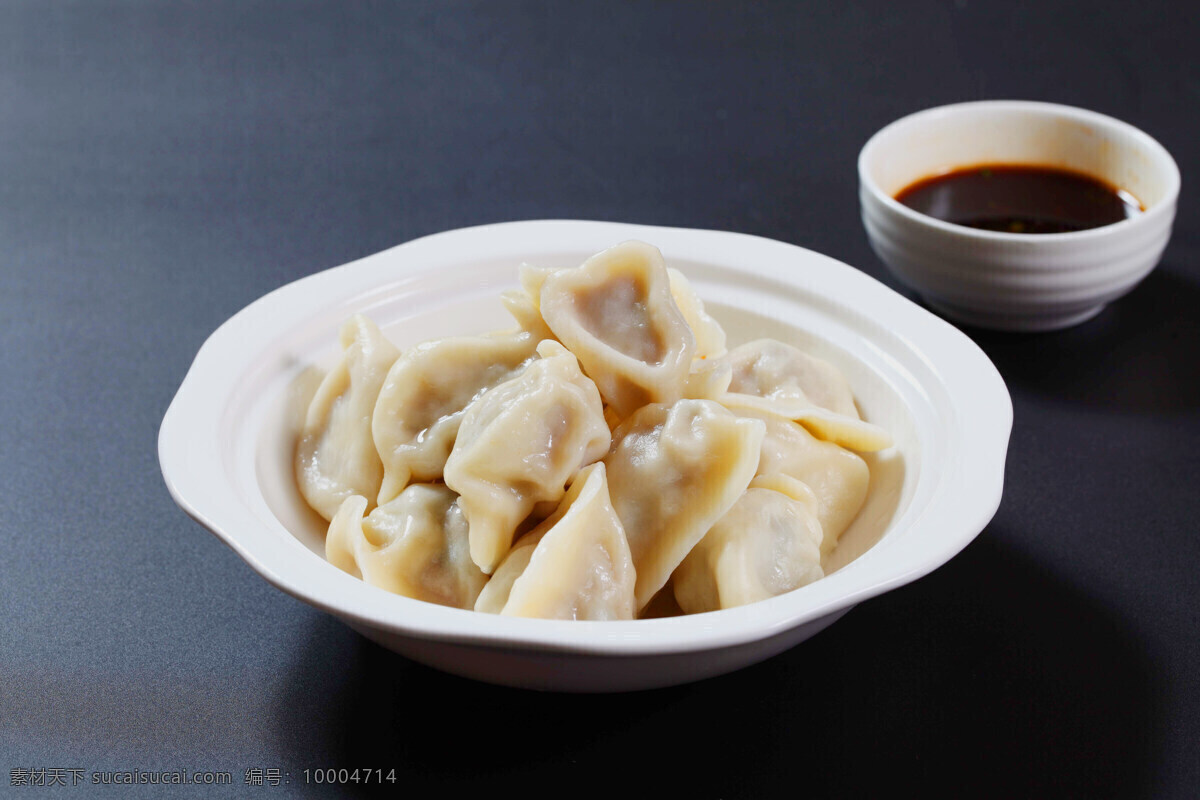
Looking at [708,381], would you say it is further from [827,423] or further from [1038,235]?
[1038,235]

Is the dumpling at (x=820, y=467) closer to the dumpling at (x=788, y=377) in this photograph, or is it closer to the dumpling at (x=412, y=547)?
the dumpling at (x=788, y=377)

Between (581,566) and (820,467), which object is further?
(820,467)

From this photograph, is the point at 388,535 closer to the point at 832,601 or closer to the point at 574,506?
the point at 574,506

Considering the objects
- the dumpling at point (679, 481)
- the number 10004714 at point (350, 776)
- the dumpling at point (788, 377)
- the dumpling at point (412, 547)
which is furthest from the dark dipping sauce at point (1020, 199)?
the number 10004714 at point (350, 776)

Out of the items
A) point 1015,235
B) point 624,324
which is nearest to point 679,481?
point 624,324

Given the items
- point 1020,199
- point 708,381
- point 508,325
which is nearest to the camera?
point 708,381

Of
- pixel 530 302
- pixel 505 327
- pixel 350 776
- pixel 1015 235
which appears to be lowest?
pixel 350 776

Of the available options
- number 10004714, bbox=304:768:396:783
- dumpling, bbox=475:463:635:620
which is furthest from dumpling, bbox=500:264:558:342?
number 10004714, bbox=304:768:396:783

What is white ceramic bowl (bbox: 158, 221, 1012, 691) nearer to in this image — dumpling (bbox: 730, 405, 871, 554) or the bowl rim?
dumpling (bbox: 730, 405, 871, 554)
